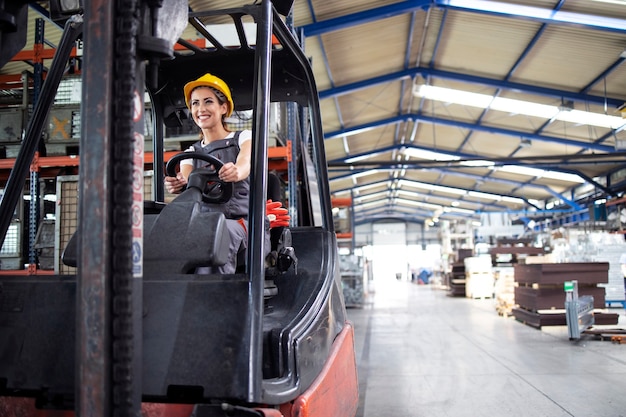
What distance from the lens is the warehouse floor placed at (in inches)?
155

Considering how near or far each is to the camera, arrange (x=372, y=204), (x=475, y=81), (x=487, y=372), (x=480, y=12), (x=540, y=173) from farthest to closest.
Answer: (x=372, y=204) < (x=540, y=173) < (x=475, y=81) < (x=480, y=12) < (x=487, y=372)

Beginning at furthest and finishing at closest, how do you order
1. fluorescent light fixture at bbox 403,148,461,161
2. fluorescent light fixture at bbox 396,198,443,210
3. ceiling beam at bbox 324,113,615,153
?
fluorescent light fixture at bbox 396,198,443,210 < fluorescent light fixture at bbox 403,148,461,161 < ceiling beam at bbox 324,113,615,153

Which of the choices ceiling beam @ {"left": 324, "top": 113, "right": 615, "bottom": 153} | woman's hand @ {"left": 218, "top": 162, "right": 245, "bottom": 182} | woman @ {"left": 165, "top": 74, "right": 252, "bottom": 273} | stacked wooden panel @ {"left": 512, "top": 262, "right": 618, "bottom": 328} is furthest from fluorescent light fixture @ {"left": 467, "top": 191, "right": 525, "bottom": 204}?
woman's hand @ {"left": 218, "top": 162, "right": 245, "bottom": 182}

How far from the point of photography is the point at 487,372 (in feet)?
17.0

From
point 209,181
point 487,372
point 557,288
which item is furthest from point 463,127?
point 209,181

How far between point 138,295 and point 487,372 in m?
4.74

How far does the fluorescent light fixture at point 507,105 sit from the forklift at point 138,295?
1280 cm

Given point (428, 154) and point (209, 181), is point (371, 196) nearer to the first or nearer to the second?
point (428, 154)

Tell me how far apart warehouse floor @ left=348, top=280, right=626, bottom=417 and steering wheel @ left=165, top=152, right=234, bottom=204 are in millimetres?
2445

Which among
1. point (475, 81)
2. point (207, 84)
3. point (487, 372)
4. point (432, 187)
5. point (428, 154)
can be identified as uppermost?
point (475, 81)

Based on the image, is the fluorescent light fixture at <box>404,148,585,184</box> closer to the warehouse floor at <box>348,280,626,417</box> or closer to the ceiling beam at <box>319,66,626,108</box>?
the ceiling beam at <box>319,66,626,108</box>

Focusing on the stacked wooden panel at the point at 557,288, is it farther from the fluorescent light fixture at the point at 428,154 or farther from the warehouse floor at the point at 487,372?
the fluorescent light fixture at the point at 428,154

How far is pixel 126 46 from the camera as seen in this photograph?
131 centimetres

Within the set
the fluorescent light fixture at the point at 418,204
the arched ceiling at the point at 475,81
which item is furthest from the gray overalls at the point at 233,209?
the fluorescent light fixture at the point at 418,204
